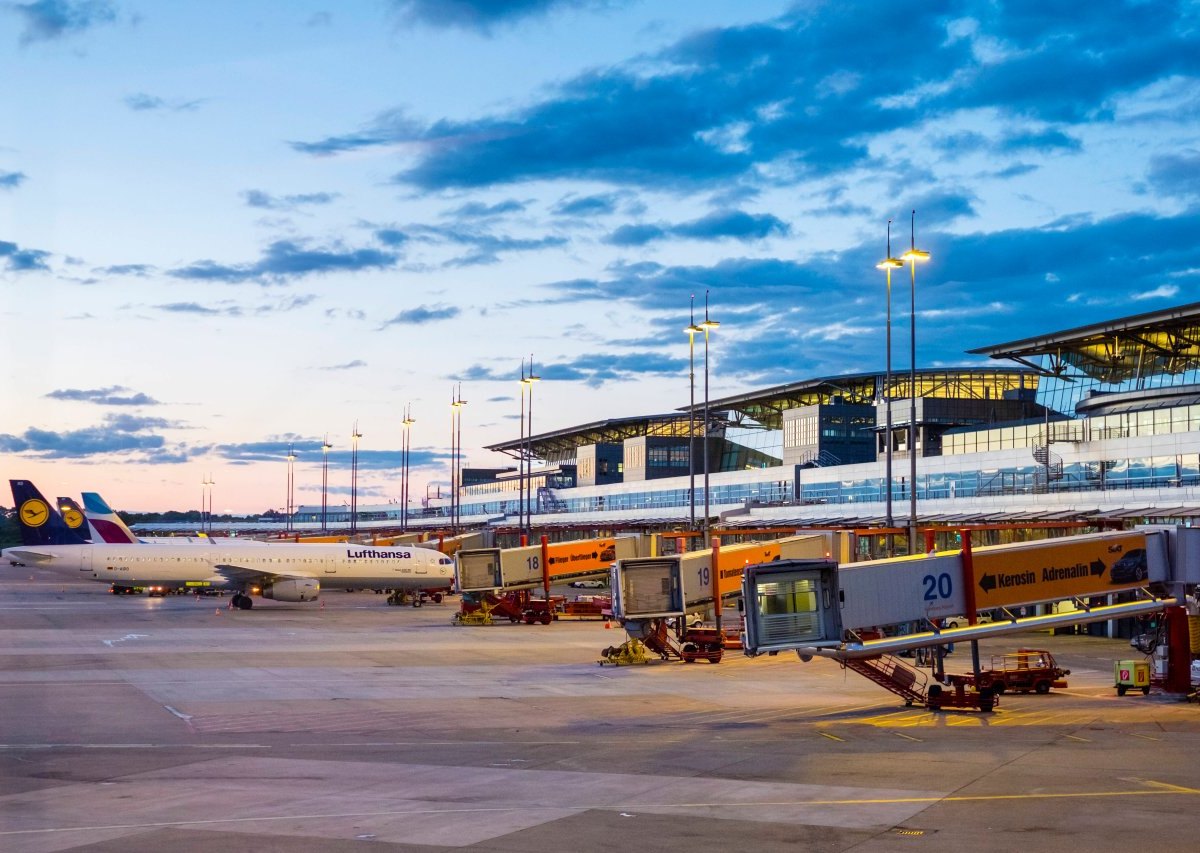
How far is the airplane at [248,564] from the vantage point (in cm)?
9581

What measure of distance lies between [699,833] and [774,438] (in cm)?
13350

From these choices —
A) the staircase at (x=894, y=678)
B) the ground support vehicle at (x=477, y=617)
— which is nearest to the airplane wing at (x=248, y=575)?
the ground support vehicle at (x=477, y=617)

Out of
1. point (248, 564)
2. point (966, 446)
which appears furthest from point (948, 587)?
point (248, 564)

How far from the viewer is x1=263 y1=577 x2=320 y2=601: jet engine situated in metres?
92.2

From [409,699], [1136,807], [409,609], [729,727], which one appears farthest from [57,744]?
[409,609]

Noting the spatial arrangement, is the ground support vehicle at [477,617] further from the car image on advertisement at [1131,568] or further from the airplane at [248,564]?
the car image on advertisement at [1131,568]

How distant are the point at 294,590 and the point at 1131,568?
64.1 meters

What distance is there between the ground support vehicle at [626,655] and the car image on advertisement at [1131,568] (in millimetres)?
19786

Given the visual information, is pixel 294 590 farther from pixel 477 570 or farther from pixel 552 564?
pixel 552 564

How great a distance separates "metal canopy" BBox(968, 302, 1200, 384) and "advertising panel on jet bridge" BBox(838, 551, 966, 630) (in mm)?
51259

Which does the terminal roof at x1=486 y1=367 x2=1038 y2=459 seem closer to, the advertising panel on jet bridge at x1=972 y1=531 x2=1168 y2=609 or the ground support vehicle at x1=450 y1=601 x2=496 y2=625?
the ground support vehicle at x1=450 y1=601 x2=496 y2=625

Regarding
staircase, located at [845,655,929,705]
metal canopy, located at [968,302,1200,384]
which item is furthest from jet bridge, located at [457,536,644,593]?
metal canopy, located at [968,302,1200,384]

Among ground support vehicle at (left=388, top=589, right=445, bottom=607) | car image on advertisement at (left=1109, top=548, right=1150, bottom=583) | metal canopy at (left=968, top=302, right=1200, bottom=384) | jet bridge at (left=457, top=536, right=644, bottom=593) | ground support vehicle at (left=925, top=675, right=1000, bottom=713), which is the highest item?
metal canopy at (left=968, top=302, right=1200, bottom=384)

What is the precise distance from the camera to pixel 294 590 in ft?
303
